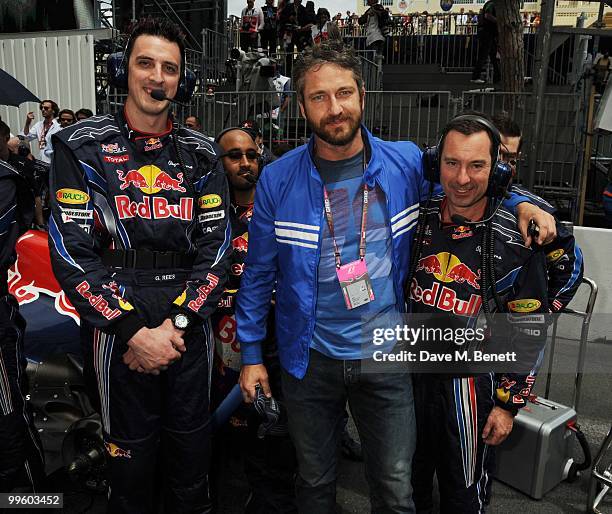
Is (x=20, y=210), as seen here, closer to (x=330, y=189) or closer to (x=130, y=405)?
(x=130, y=405)

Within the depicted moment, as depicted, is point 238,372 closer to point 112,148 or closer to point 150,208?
point 150,208

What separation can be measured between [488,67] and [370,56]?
9.04ft

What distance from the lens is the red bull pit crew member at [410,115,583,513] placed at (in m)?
2.30

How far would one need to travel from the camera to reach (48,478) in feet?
11.0

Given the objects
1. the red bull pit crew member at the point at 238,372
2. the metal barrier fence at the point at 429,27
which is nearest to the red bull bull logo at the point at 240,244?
the red bull pit crew member at the point at 238,372

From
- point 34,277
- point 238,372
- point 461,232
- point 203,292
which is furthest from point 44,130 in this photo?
point 461,232

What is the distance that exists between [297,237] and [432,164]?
24.4 inches

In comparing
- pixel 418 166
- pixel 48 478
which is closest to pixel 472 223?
pixel 418 166

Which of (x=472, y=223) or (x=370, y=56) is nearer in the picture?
(x=472, y=223)

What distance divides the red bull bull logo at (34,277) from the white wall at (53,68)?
7.59 meters

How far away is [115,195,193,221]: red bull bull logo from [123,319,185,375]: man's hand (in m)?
0.44

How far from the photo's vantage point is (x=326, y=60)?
2.30 m

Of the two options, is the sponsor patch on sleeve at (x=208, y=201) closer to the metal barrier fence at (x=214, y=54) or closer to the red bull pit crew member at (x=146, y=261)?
the red bull pit crew member at (x=146, y=261)

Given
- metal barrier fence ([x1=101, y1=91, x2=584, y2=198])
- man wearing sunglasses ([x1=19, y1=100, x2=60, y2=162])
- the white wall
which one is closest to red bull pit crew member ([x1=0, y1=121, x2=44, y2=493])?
metal barrier fence ([x1=101, y1=91, x2=584, y2=198])
